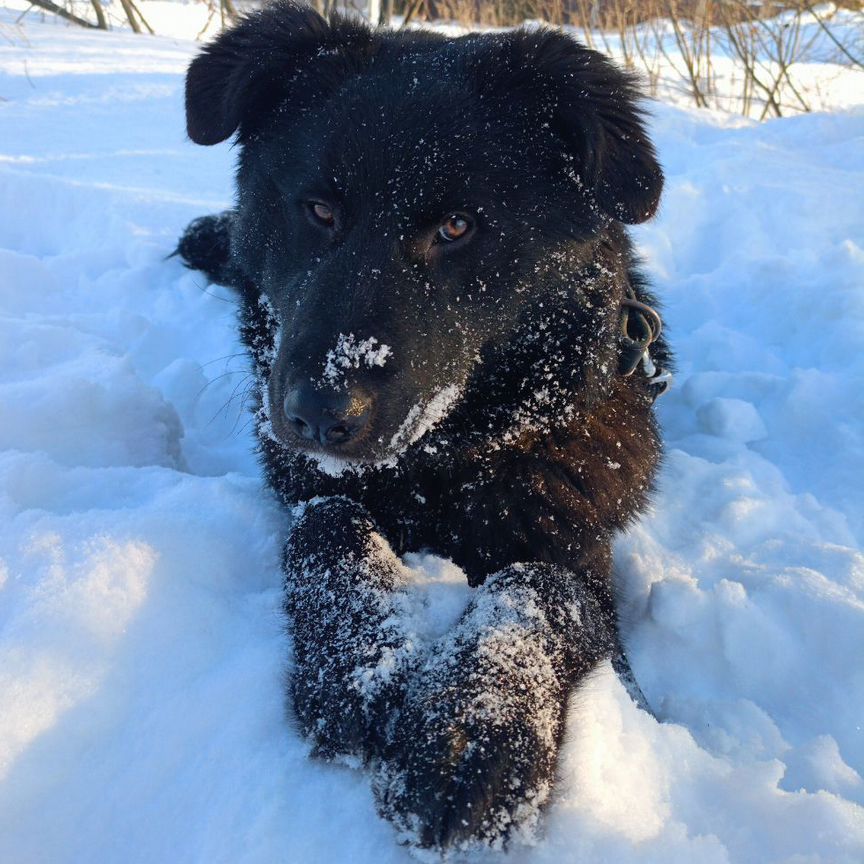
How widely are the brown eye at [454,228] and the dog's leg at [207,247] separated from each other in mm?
2137

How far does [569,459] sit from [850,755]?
96 centimetres

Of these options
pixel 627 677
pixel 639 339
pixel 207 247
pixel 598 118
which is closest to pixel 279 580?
pixel 627 677

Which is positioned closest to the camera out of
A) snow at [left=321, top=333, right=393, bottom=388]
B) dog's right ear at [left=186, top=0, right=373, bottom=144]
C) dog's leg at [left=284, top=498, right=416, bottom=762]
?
dog's leg at [left=284, top=498, right=416, bottom=762]

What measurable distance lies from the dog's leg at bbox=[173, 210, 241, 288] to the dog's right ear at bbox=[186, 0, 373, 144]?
A: 63.1 inches

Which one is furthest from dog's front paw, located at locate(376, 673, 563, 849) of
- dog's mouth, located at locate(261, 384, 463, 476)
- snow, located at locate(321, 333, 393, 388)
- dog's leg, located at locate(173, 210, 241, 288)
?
dog's leg, located at locate(173, 210, 241, 288)

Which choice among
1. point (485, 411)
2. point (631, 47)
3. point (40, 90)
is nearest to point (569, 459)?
point (485, 411)

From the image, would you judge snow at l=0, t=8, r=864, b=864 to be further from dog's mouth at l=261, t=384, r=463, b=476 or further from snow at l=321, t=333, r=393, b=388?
snow at l=321, t=333, r=393, b=388

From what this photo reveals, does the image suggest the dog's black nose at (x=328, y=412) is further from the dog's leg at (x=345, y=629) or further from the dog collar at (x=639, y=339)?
the dog collar at (x=639, y=339)

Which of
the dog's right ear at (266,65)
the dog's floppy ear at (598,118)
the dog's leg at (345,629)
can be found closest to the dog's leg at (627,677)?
the dog's leg at (345,629)

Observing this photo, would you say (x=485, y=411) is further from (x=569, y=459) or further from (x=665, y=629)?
(x=665, y=629)

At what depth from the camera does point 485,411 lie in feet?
6.56

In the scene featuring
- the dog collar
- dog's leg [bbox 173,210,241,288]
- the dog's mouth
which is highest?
the dog's mouth

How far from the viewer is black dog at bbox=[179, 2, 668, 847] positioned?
1.56 m

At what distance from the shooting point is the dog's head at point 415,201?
1.71 metres
